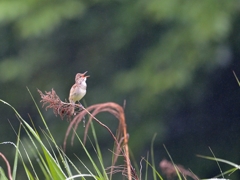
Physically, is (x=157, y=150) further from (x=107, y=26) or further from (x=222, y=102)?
(x=107, y=26)

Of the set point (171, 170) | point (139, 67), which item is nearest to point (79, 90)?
point (171, 170)

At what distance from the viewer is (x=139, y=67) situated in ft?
29.0

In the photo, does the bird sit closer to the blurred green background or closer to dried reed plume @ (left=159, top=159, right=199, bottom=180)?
dried reed plume @ (left=159, top=159, right=199, bottom=180)

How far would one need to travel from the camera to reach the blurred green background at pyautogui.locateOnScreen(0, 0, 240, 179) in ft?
27.4

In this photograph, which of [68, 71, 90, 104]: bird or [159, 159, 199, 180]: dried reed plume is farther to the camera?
[68, 71, 90, 104]: bird

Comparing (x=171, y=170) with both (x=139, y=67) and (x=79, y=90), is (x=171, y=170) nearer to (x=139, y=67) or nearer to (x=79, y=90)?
(x=79, y=90)

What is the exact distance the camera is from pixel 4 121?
403 inches

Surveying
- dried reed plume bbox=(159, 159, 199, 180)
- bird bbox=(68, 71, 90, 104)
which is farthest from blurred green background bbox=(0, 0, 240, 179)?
dried reed plume bbox=(159, 159, 199, 180)

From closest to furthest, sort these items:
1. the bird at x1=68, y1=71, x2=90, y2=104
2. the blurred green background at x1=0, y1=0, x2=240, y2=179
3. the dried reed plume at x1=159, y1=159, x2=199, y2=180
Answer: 1. the dried reed plume at x1=159, y1=159, x2=199, y2=180
2. the bird at x1=68, y1=71, x2=90, y2=104
3. the blurred green background at x1=0, y1=0, x2=240, y2=179

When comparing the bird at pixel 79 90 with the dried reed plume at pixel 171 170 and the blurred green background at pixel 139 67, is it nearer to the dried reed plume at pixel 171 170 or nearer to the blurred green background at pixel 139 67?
the dried reed plume at pixel 171 170

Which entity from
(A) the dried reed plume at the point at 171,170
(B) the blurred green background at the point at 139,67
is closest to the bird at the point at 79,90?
(A) the dried reed plume at the point at 171,170

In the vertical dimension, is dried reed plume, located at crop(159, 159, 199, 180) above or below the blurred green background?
above

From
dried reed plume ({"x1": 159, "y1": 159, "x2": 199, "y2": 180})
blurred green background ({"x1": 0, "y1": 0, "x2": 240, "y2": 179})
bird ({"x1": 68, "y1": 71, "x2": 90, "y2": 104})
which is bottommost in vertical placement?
blurred green background ({"x1": 0, "y1": 0, "x2": 240, "y2": 179})

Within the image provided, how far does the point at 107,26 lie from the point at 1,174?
7.50 m
